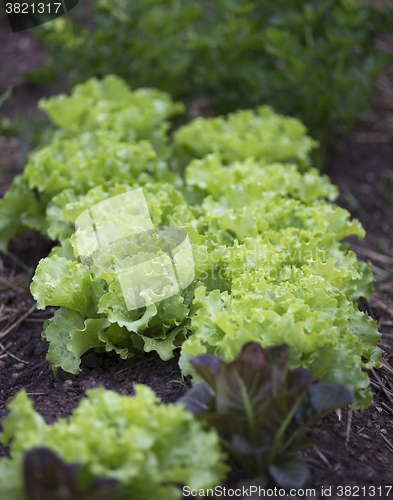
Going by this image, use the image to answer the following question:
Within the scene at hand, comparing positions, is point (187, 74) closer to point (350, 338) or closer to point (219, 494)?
point (350, 338)

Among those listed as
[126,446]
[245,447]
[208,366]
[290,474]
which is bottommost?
[290,474]

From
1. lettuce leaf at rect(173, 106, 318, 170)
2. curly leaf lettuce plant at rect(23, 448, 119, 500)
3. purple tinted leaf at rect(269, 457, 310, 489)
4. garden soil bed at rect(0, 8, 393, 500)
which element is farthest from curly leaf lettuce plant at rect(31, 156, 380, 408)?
curly leaf lettuce plant at rect(23, 448, 119, 500)

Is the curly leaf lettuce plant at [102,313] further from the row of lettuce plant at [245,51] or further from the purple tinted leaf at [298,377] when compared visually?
the row of lettuce plant at [245,51]

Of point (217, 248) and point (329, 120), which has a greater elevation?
point (217, 248)

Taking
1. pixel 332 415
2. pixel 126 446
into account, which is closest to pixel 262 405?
pixel 126 446

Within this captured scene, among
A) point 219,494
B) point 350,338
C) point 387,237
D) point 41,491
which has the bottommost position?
point 387,237

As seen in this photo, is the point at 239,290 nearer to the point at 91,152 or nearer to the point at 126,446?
the point at 126,446

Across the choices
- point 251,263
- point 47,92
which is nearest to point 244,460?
point 251,263
